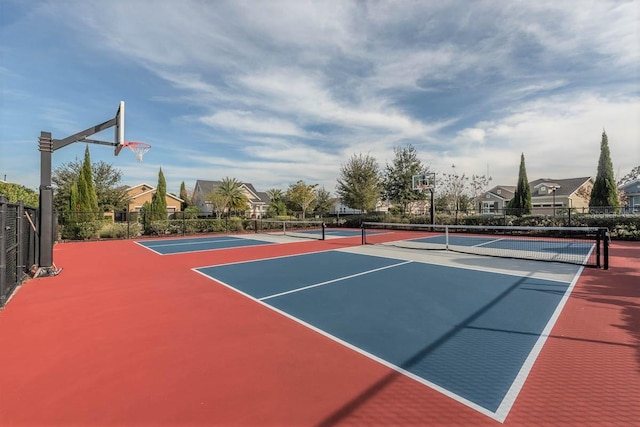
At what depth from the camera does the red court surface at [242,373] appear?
9.07 ft

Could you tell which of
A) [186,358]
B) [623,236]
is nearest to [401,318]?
[186,358]

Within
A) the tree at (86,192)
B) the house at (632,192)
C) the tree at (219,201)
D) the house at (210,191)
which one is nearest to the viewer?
the tree at (86,192)

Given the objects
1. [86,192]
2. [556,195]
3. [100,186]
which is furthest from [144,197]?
[556,195]

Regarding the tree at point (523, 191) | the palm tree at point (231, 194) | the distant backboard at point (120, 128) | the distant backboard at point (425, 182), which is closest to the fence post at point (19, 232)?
the distant backboard at point (120, 128)

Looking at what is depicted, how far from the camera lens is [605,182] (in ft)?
87.0

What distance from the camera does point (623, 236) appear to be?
17.8 m

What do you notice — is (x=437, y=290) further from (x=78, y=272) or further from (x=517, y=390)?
(x=78, y=272)

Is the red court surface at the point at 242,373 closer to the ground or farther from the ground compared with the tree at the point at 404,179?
closer to the ground

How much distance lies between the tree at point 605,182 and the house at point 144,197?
5084cm

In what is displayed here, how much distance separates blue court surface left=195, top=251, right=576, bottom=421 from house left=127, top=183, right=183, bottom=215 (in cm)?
4292

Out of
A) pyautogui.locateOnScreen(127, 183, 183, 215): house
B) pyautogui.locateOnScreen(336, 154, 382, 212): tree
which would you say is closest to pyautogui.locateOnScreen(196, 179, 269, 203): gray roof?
pyautogui.locateOnScreen(127, 183, 183, 215): house

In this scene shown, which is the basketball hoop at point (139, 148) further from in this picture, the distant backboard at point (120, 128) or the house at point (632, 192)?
the house at point (632, 192)

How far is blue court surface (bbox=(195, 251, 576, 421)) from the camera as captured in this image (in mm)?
3400

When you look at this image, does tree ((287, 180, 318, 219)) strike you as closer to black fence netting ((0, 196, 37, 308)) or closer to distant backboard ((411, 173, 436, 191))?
distant backboard ((411, 173, 436, 191))
